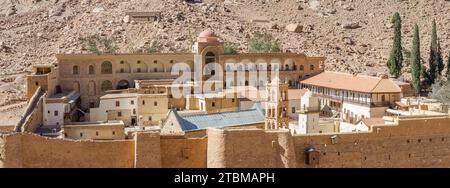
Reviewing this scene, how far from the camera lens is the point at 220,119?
111 ft

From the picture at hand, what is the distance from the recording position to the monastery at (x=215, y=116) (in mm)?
23938

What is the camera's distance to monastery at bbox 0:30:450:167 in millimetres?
23938

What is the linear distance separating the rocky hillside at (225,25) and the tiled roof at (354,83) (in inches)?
390

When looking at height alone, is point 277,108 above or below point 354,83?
below

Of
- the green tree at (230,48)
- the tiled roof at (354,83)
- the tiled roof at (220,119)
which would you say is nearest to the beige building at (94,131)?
the tiled roof at (220,119)

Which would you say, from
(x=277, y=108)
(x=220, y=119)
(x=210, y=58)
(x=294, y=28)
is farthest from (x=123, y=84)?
(x=294, y=28)

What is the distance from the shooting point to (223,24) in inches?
2498

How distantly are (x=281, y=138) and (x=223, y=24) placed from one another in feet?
130

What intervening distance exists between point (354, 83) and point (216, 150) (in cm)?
2038

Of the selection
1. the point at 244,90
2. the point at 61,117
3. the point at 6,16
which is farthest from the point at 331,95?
the point at 6,16

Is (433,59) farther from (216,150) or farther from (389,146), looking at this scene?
(216,150)


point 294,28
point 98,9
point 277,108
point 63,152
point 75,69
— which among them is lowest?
point 63,152

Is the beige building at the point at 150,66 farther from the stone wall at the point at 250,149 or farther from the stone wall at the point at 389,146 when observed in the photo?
the stone wall at the point at 389,146

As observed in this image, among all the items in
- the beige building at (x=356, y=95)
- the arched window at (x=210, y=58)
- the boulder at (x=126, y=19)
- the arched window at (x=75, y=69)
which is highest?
the boulder at (x=126, y=19)
